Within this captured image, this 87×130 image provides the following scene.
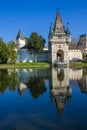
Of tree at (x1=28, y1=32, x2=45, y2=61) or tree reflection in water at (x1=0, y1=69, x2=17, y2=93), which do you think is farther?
tree at (x1=28, y1=32, x2=45, y2=61)

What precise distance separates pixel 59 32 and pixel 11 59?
19.1 metres

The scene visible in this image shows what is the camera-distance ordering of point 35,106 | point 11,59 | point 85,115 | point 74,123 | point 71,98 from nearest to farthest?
point 74,123, point 85,115, point 35,106, point 71,98, point 11,59

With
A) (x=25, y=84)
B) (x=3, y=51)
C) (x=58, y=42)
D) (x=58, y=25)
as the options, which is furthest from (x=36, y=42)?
(x=25, y=84)

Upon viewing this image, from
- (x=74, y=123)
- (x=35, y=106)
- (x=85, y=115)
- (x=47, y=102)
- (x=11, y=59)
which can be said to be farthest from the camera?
(x=11, y=59)

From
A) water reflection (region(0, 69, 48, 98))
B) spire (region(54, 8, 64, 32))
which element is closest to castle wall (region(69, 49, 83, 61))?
spire (region(54, 8, 64, 32))

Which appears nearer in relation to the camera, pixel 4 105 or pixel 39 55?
pixel 4 105

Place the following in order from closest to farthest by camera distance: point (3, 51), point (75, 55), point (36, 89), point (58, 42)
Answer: point (36, 89)
point (3, 51)
point (58, 42)
point (75, 55)

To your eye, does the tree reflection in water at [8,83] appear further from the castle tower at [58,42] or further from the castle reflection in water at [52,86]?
the castle tower at [58,42]

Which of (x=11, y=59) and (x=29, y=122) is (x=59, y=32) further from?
(x=29, y=122)

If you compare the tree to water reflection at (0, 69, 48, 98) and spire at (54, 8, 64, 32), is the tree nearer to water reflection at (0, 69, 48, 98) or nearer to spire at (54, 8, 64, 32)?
spire at (54, 8, 64, 32)

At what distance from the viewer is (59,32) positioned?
96.1m

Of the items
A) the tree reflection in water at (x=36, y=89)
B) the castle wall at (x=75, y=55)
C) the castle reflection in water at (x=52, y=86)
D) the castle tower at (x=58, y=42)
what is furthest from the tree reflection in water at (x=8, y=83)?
the castle wall at (x=75, y=55)

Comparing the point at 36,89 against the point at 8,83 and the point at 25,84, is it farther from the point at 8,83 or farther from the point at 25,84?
the point at 8,83

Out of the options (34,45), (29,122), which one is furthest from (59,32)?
(29,122)
